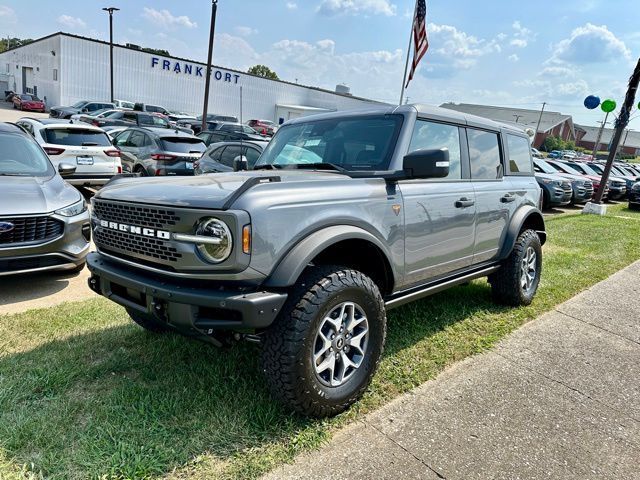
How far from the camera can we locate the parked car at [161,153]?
395 inches

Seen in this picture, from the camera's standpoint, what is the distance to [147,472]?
7.32ft

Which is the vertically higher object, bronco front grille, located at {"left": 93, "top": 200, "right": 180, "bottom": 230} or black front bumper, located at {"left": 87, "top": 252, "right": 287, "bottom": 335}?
bronco front grille, located at {"left": 93, "top": 200, "right": 180, "bottom": 230}

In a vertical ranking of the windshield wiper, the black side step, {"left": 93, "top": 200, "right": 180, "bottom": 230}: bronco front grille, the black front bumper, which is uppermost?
the windshield wiper

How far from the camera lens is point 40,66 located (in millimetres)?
44625

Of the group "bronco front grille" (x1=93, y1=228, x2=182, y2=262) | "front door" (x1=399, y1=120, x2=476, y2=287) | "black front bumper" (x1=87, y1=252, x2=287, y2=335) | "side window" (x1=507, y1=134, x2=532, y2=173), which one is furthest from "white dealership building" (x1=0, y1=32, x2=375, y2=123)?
"black front bumper" (x1=87, y1=252, x2=287, y2=335)

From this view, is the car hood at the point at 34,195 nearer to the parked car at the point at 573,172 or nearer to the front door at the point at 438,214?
the front door at the point at 438,214

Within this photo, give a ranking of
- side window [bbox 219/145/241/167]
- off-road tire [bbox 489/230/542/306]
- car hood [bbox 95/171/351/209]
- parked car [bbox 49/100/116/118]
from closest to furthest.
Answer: car hood [bbox 95/171/351/209] → off-road tire [bbox 489/230/542/306] → side window [bbox 219/145/241/167] → parked car [bbox 49/100/116/118]

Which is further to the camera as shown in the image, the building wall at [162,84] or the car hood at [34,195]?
the building wall at [162,84]

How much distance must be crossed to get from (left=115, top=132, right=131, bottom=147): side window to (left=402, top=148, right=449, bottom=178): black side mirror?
1026 centimetres

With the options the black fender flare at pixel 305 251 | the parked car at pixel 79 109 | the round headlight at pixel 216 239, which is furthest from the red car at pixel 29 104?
the black fender flare at pixel 305 251

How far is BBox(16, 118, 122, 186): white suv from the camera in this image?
8.52m

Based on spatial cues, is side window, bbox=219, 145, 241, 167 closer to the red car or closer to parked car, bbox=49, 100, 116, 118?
parked car, bbox=49, 100, 116, 118

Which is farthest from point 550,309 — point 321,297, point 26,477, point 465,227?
point 26,477

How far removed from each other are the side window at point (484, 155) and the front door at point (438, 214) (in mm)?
155
